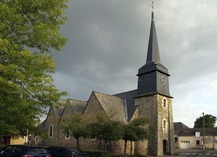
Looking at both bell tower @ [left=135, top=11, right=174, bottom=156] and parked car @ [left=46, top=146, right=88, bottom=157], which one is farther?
bell tower @ [left=135, top=11, right=174, bottom=156]

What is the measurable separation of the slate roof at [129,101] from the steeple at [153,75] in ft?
5.76

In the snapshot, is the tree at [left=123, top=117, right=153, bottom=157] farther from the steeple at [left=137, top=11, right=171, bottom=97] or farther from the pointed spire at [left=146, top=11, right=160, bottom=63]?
the pointed spire at [left=146, top=11, right=160, bottom=63]

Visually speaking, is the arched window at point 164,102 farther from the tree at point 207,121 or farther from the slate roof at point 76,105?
the tree at point 207,121

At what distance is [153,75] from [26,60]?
27.4 meters

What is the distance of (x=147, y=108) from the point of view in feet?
118

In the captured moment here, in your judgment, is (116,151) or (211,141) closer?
(116,151)

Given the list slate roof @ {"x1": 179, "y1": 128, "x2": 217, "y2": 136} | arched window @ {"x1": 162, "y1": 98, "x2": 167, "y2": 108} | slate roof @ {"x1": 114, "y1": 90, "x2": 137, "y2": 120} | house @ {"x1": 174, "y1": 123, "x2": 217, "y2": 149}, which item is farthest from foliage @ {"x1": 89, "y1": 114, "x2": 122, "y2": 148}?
slate roof @ {"x1": 179, "y1": 128, "x2": 217, "y2": 136}

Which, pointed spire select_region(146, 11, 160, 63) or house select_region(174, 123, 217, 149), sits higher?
pointed spire select_region(146, 11, 160, 63)

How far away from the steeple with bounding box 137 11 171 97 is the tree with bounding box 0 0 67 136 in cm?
2461

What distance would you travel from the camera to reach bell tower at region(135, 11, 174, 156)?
34.7 meters

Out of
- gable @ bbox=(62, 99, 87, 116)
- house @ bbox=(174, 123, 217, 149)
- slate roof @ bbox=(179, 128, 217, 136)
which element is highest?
gable @ bbox=(62, 99, 87, 116)

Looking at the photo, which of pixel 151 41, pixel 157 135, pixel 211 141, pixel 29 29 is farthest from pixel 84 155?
pixel 211 141

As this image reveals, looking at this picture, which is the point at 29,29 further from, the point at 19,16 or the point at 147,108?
the point at 147,108

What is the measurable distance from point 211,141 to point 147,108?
132 feet
